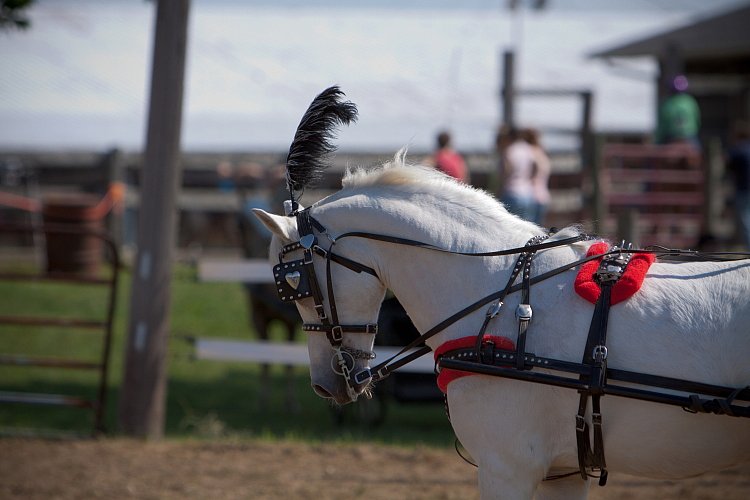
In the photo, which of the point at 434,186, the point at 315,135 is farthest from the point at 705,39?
the point at 315,135

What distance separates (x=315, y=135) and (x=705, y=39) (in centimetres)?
1268

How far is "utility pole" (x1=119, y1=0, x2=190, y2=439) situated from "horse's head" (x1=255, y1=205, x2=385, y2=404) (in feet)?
12.0

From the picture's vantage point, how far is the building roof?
1408 cm

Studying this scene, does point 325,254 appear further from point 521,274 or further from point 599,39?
point 599,39

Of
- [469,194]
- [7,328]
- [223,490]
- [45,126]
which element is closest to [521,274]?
[469,194]

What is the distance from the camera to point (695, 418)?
307cm

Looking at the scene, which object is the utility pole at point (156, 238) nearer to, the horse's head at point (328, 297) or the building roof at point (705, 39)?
the horse's head at point (328, 297)

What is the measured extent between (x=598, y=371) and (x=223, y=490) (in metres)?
3.36

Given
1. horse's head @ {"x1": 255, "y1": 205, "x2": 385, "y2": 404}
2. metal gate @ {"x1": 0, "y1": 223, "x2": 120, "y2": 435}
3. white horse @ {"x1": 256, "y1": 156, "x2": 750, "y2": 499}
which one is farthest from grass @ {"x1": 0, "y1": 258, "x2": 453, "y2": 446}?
white horse @ {"x1": 256, "y1": 156, "x2": 750, "y2": 499}

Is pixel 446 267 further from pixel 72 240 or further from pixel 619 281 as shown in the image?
pixel 72 240

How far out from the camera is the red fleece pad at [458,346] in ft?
10.3

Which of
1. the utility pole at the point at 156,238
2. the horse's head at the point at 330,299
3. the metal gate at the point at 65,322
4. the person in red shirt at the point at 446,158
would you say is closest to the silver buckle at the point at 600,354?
the horse's head at the point at 330,299

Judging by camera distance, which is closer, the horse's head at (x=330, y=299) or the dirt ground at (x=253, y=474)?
the horse's head at (x=330, y=299)

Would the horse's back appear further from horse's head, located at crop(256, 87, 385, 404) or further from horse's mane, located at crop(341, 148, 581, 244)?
horse's head, located at crop(256, 87, 385, 404)
